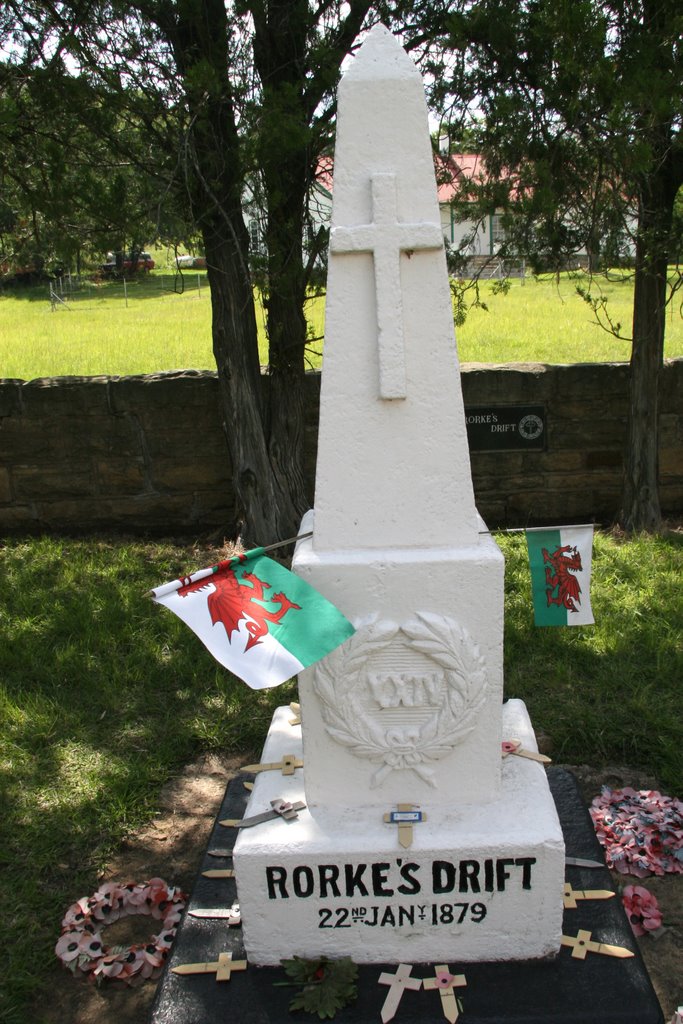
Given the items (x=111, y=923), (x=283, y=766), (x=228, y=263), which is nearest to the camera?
(x=283, y=766)

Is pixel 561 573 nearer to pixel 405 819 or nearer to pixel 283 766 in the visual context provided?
pixel 405 819

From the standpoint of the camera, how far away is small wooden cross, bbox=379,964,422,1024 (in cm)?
232

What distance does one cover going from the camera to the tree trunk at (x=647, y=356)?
16.6ft

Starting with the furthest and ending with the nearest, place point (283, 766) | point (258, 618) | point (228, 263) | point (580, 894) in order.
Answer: point (228, 263), point (283, 766), point (580, 894), point (258, 618)

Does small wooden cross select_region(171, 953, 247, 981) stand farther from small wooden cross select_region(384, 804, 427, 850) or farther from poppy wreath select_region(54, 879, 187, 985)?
small wooden cross select_region(384, 804, 427, 850)

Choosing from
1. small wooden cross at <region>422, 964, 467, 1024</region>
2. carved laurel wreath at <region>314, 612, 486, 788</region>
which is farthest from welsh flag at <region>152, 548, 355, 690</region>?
small wooden cross at <region>422, 964, 467, 1024</region>

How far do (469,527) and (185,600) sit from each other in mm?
791

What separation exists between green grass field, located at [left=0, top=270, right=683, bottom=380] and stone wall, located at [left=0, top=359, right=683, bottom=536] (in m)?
0.68

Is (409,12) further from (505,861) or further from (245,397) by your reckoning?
(505,861)

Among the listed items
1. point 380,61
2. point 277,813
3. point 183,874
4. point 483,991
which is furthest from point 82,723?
point 380,61

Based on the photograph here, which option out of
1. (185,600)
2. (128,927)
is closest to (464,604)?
(185,600)

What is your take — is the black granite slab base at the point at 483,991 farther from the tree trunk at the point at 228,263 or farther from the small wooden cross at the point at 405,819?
the tree trunk at the point at 228,263

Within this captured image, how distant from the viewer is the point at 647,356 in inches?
213

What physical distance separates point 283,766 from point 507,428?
351 cm
